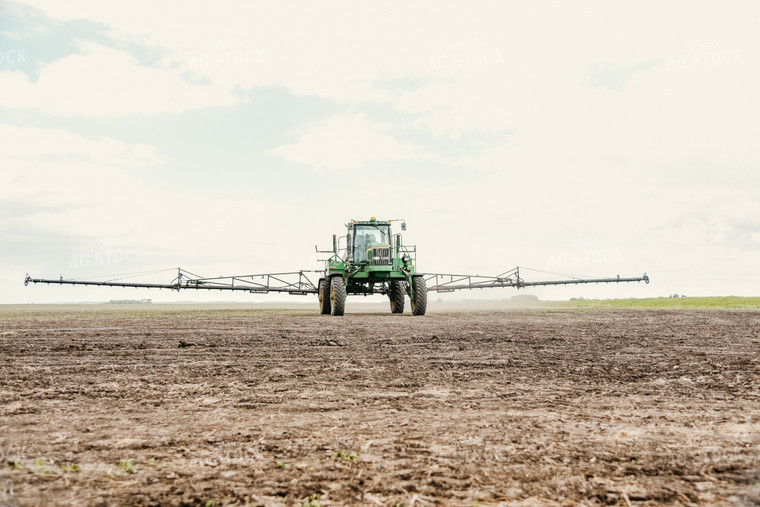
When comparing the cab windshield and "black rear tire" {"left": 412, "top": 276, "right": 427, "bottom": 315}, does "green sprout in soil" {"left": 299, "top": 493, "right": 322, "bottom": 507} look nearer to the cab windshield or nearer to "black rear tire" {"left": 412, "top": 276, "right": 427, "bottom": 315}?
"black rear tire" {"left": 412, "top": 276, "right": 427, "bottom": 315}

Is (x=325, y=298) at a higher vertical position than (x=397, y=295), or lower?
lower

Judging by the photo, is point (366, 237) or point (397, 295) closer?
point (366, 237)

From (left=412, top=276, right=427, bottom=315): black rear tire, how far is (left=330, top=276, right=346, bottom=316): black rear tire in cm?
272

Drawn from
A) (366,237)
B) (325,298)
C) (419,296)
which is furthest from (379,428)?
(366,237)

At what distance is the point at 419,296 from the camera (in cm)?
2114

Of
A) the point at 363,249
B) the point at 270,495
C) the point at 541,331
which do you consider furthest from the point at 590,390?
the point at 363,249

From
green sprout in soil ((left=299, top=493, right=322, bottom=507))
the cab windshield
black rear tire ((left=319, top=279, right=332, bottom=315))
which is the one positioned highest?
the cab windshield

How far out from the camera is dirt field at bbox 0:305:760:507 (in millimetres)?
3012

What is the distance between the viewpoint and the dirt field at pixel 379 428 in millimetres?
3012

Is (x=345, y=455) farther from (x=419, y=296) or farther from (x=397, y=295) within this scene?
(x=397, y=295)

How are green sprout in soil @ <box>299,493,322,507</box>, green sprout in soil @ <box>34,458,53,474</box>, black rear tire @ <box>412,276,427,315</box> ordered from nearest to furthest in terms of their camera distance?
green sprout in soil @ <box>299,493,322,507</box>, green sprout in soil @ <box>34,458,53,474</box>, black rear tire @ <box>412,276,427,315</box>

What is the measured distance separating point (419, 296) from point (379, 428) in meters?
17.0

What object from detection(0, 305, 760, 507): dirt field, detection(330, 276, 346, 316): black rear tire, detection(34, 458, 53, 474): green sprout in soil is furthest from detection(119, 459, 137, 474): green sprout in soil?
detection(330, 276, 346, 316): black rear tire

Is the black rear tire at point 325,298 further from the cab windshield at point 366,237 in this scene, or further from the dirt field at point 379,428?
the dirt field at point 379,428
